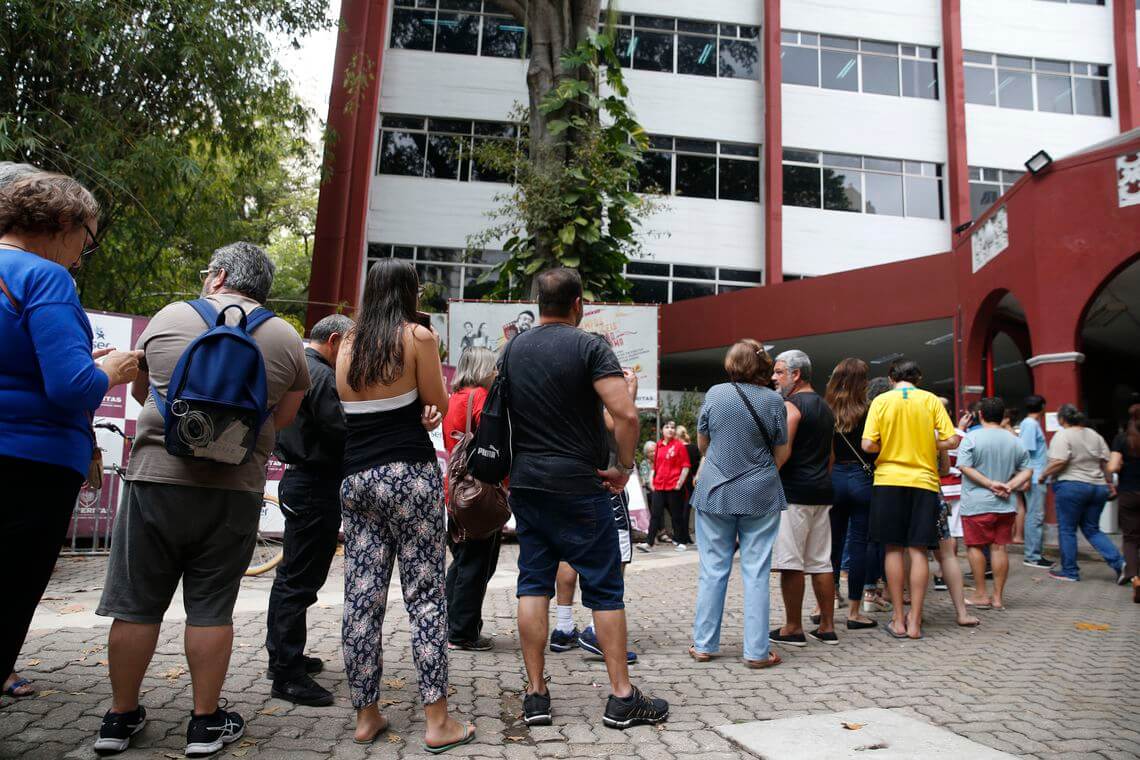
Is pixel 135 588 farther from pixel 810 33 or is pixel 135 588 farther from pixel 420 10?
pixel 810 33

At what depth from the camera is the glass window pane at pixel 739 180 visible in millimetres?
21828

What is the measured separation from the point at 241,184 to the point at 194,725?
543 inches

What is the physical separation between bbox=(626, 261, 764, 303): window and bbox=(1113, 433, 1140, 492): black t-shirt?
43.7 ft

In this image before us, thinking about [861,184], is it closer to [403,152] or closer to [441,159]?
[441,159]

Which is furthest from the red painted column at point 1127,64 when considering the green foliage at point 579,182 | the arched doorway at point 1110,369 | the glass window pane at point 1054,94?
the green foliage at point 579,182

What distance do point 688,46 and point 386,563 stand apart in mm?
21074

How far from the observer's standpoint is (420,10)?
20.5 metres

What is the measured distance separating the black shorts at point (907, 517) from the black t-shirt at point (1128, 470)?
3464 millimetres

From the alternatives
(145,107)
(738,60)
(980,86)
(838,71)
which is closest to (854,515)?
(145,107)

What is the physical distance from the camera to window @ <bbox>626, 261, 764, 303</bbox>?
21266 millimetres

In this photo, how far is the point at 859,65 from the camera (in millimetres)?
22719

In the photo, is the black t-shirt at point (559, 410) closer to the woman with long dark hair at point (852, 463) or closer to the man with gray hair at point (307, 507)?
the man with gray hair at point (307, 507)

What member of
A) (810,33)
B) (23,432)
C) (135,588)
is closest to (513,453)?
(135,588)

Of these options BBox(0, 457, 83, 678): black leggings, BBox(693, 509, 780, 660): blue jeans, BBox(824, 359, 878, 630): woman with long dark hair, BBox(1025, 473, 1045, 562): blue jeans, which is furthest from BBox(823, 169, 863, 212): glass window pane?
BBox(0, 457, 83, 678): black leggings
